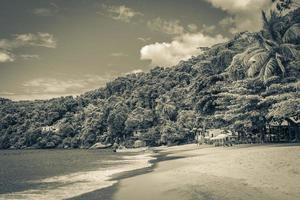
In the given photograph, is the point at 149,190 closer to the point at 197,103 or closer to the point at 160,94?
the point at 197,103

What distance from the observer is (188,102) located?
68.9m

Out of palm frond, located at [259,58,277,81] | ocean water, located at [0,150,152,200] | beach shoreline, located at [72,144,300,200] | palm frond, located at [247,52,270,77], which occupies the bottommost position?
ocean water, located at [0,150,152,200]

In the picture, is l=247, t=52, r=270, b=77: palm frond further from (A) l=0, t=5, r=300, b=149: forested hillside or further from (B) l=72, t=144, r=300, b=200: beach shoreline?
(B) l=72, t=144, r=300, b=200: beach shoreline

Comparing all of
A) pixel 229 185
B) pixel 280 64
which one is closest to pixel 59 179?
pixel 229 185

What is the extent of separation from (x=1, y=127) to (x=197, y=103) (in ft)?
455

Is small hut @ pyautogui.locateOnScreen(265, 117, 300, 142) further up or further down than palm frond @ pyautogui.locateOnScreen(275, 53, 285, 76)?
further down

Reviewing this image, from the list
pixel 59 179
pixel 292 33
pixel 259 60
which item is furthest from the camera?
pixel 259 60

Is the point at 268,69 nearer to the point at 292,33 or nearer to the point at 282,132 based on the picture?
the point at 292,33

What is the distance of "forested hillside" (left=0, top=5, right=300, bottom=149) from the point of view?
37.9 m

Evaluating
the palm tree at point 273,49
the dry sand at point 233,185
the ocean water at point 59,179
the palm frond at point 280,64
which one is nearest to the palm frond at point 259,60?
the palm tree at point 273,49

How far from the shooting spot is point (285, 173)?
1477 centimetres

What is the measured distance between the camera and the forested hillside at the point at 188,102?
37.9m

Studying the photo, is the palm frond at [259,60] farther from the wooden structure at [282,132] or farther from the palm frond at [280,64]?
the wooden structure at [282,132]

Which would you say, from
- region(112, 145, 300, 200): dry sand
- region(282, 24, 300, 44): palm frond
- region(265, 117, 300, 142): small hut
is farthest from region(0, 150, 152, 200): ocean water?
region(282, 24, 300, 44): palm frond
